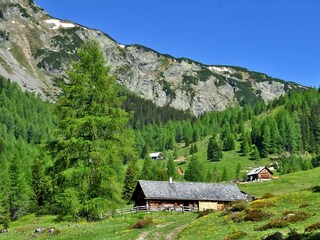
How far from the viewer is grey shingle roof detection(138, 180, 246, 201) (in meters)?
74.8

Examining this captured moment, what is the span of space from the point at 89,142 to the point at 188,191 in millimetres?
44087

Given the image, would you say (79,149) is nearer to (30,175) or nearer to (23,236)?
(23,236)

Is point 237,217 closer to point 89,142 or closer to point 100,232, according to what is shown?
point 100,232

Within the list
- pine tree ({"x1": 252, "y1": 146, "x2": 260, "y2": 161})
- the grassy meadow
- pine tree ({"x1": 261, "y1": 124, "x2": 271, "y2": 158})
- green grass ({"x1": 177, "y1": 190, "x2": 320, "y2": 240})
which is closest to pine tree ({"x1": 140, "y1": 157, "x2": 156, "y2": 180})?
pine tree ({"x1": 252, "y1": 146, "x2": 260, "y2": 161})

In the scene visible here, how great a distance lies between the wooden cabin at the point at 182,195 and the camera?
74.4 m

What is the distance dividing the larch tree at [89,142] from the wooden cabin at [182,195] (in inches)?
1441

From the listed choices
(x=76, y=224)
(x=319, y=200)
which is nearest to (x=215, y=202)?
(x=319, y=200)

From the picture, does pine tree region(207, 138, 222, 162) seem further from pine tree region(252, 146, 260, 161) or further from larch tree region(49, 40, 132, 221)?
larch tree region(49, 40, 132, 221)

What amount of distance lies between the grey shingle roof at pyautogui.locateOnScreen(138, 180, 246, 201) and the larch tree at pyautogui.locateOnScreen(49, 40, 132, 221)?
3662 cm

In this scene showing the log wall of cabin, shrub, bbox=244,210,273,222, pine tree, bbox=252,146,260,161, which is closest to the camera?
shrub, bbox=244,210,273,222

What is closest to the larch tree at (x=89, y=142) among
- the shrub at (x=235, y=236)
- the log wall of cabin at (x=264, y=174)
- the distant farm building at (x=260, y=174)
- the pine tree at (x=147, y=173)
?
the shrub at (x=235, y=236)

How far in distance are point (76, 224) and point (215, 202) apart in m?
44.3

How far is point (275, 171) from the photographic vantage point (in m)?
173

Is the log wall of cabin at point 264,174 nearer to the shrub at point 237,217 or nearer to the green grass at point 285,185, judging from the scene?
the green grass at point 285,185
